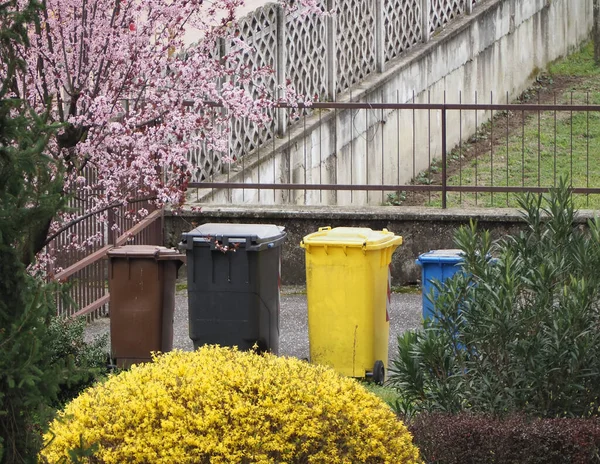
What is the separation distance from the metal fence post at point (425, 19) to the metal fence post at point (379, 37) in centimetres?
134

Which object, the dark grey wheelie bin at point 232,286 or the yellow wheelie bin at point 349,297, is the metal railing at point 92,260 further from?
the yellow wheelie bin at point 349,297

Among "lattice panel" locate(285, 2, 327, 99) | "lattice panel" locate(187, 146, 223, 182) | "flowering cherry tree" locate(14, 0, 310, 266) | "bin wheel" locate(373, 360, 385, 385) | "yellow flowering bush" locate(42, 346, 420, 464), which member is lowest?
"bin wheel" locate(373, 360, 385, 385)

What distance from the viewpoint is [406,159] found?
56.0 feet

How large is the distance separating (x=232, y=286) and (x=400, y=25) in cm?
965

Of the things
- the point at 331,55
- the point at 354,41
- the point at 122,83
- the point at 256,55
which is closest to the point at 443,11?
the point at 354,41

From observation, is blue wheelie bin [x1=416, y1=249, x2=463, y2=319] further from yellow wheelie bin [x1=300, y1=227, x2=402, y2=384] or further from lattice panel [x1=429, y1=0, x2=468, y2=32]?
lattice panel [x1=429, y1=0, x2=468, y2=32]

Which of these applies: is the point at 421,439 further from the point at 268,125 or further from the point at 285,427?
the point at 268,125

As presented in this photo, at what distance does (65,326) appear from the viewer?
7828 millimetres

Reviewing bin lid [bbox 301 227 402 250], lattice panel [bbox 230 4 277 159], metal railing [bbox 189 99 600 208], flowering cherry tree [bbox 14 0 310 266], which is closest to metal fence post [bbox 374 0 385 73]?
metal railing [bbox 189 99 600 208]

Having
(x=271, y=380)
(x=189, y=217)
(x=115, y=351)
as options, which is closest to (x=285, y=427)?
(x=271, y=380)

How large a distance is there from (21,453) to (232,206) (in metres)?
8.41

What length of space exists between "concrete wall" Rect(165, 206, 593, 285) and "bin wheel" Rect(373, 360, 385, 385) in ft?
11.4

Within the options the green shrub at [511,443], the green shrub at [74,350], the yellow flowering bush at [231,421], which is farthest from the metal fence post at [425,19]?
the yellow flowering bush at [231,421]

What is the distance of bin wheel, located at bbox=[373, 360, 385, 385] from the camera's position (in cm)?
841
